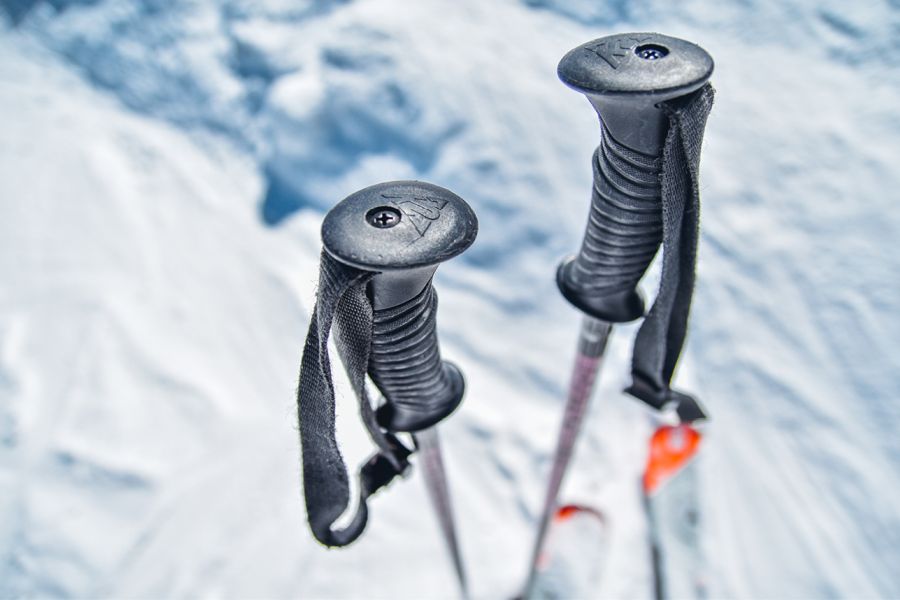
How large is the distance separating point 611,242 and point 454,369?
0.78 ft

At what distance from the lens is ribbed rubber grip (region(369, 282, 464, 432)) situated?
1.89 ft

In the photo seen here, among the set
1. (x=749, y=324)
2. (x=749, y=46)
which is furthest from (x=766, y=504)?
(x=749, y=46)

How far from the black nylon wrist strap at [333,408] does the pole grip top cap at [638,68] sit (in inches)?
9.9

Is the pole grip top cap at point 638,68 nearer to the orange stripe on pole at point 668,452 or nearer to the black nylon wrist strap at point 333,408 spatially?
the black nylon wrist strap at point 333,408

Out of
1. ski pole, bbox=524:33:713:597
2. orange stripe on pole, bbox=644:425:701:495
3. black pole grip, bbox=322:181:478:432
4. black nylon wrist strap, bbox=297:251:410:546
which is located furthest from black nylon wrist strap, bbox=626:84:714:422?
orange stripe on pole, bbox=644:425:701:495

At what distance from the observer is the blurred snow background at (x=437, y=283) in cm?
131

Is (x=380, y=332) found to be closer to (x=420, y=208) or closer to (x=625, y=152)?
(x=420, y=208)

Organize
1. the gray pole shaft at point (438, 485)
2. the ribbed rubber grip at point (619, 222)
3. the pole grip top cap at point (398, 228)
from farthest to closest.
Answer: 1. the gray pole shaft at point (438, 485)
2. the ribbed rubber grip at point (619, 222)
3. the pole grip top cap at point (398, 228)

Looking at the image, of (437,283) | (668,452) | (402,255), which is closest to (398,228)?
(402,255)

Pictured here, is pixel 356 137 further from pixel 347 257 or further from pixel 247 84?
pixel 347 257

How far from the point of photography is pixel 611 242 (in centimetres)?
65

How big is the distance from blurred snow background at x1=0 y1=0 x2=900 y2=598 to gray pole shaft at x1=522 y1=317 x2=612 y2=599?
0.58 feet

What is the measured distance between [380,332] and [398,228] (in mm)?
120

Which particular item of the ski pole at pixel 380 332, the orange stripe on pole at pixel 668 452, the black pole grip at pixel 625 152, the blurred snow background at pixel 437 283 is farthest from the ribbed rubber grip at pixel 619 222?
the orange stripe on pole at pixel 668 452
